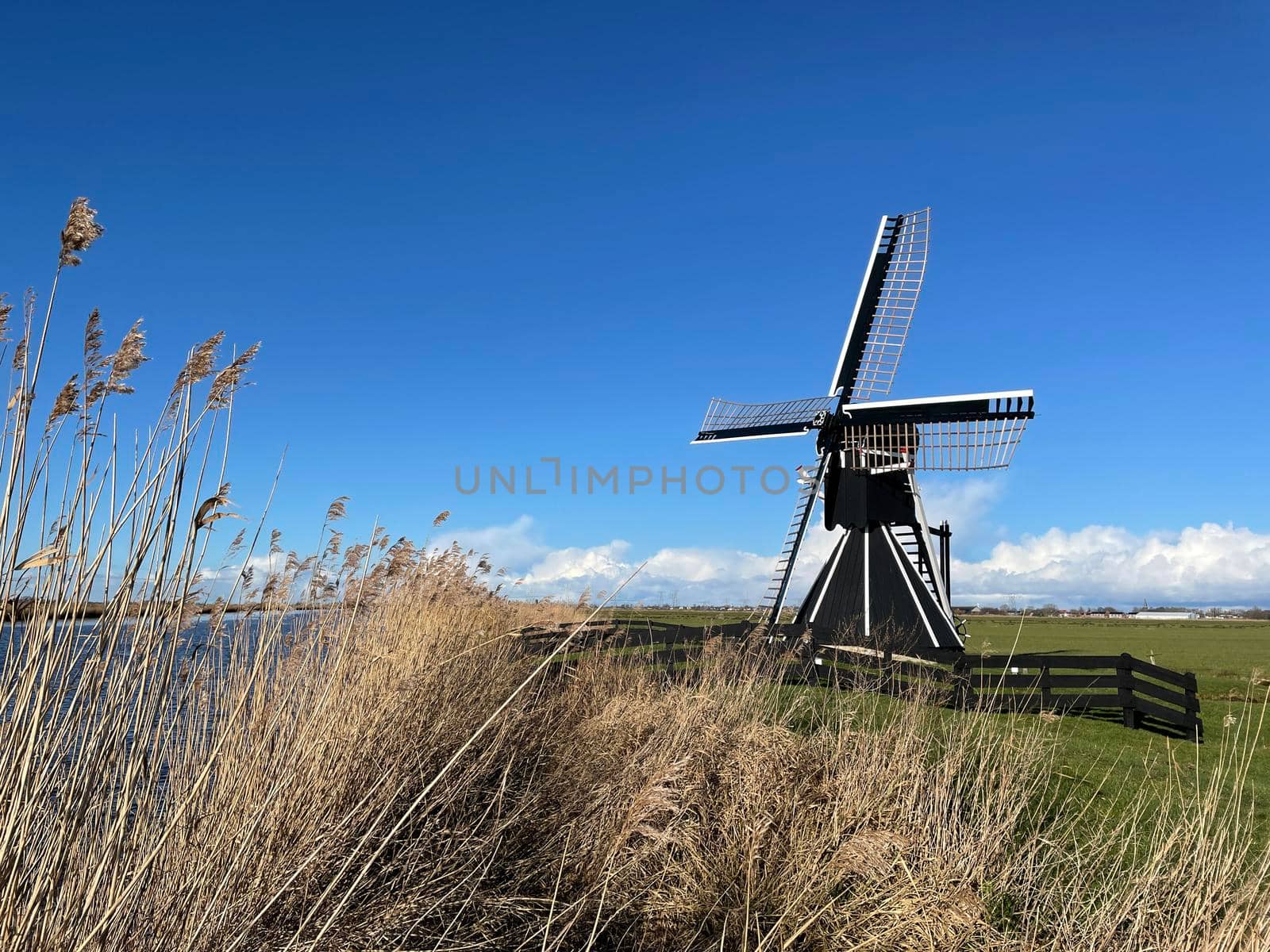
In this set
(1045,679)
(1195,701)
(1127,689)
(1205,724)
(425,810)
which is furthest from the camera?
(1205,724)

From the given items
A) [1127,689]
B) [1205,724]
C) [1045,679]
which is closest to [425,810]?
[1045,679]

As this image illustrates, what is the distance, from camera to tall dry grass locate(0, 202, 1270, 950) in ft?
6.78

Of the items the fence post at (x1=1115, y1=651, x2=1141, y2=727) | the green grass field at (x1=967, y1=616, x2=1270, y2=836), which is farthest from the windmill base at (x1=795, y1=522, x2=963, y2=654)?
the fence post at (x1=1115, y1=651, x2=1141, y2=727)

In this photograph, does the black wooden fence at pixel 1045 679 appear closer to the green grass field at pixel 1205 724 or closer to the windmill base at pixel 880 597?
the green grass field at pixel 1205 724

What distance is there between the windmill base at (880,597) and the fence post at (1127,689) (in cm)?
402

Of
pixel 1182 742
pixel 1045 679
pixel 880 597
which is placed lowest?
pixel 1182 742

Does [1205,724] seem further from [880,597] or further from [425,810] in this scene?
[425,810]

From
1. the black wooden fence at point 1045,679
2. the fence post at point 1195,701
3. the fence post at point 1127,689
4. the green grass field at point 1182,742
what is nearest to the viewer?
the green grass field at point 1182,742

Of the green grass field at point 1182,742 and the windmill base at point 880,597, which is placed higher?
the windmill base at point 880,597

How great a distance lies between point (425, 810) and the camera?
3092mm

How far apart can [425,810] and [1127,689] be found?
11.8 m

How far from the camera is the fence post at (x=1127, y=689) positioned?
11.7 meters

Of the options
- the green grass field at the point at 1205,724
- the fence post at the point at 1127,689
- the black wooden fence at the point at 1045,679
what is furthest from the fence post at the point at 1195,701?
the fence post at the point at 1127,689

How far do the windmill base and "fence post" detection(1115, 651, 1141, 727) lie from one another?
402 cm
